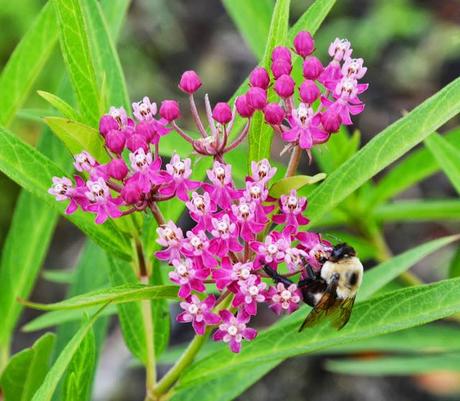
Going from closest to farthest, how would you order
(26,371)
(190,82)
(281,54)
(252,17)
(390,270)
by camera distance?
(281,54) → (190,82) → (26,371) → (390,270) → (252,17)

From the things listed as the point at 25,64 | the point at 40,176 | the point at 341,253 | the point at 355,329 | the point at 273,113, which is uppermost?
the point at 25,64

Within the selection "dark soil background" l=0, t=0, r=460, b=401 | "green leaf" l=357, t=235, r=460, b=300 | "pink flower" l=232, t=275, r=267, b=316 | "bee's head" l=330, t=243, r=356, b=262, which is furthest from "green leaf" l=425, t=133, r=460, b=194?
"dark soil background" l=0, t=0, r=460, b=401

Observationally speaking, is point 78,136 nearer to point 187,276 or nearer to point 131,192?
point 131,192

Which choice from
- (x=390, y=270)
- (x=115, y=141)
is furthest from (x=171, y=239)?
(x=390, y=270)

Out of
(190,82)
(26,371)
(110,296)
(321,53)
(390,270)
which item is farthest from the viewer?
(321,53)

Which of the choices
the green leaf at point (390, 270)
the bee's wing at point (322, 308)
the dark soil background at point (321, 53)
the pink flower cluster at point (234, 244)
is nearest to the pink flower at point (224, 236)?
the pink flower cluster at point (234, 244)

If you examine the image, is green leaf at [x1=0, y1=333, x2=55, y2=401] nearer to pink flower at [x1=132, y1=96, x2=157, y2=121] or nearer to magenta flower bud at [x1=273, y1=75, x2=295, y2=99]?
pink flower at [x1=132, y1=96, x2=157, y2=121]
